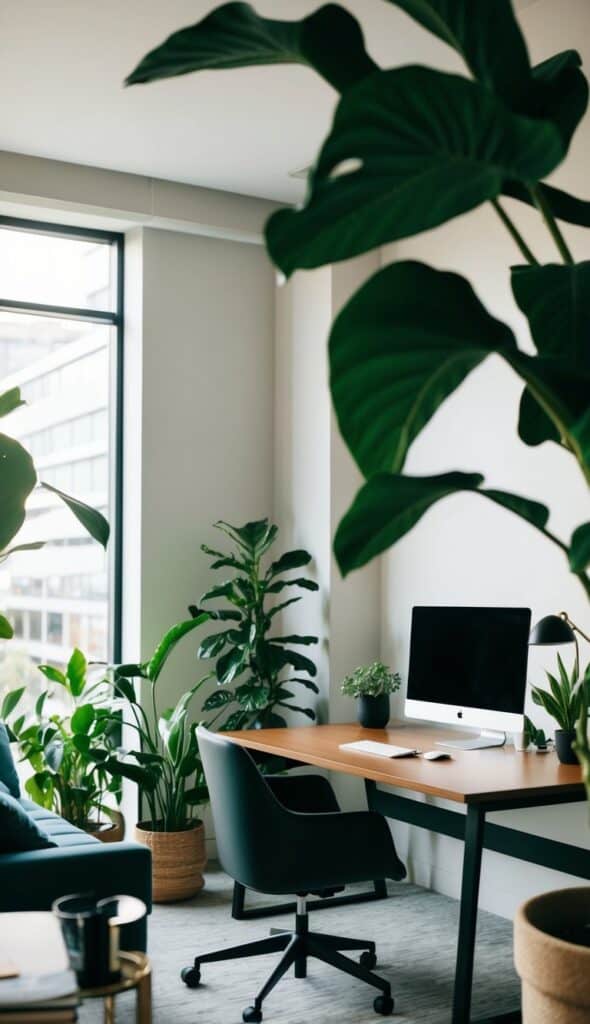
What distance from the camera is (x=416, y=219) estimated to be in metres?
1.41

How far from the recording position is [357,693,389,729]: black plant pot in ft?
15.6

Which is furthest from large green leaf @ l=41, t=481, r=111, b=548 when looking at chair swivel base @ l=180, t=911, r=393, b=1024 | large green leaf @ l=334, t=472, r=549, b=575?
large green leaf @ l=334, t=472, r=549, b=575

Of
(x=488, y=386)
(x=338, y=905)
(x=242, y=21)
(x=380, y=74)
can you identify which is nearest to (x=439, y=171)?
(x=380, y=74)

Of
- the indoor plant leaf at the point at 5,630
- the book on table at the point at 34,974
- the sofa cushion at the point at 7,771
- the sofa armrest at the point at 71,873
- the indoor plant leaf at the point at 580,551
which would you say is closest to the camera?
the indoor plant leaf at the point at 580,551

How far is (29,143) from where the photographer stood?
509 cm

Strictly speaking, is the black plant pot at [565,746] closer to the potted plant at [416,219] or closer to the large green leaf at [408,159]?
the potted plant at [416,219]

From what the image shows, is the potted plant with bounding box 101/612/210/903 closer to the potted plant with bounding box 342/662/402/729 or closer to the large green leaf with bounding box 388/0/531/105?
the potted plant with bounding box 342/662/402/729

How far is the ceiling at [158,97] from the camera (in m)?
3.97

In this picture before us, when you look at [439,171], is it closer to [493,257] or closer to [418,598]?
[493,257]

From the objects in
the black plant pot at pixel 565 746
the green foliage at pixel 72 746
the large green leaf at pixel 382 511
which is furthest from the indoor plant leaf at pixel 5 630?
the large green leaf at pixel 382 511

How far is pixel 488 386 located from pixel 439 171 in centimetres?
344

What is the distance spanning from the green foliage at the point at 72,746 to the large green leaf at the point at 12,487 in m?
1.44

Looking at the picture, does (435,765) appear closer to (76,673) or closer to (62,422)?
(76,673)

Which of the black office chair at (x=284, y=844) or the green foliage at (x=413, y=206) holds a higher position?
the green foliage at (x=413, y=206)
